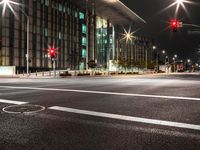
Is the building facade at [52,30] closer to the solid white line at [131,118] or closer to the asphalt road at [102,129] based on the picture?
the solid white line at [131,118]

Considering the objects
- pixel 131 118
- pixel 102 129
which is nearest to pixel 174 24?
pixel 131 118

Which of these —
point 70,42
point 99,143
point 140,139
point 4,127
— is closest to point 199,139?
point 140,139

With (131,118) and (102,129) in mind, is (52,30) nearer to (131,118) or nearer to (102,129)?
(131,118)

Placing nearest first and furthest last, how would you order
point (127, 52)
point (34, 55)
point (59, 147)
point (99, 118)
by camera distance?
point (59, 147) < point (99, 118) < point (34, 55) < point (127, 52)

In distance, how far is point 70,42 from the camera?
2906 inches

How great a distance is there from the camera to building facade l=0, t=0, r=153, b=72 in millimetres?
54469

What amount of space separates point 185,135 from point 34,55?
190ft

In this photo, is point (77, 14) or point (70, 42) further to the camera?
point (77, 14)

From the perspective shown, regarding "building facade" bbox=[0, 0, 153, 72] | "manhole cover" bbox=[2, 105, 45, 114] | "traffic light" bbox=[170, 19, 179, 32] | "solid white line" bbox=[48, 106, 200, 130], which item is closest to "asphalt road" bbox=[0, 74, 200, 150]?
"solid white line" bbox=[48, 106, 200, 130]

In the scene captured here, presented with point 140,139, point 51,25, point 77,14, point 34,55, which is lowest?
point 140,139

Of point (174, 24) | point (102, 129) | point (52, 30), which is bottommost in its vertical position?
point (102, 129)

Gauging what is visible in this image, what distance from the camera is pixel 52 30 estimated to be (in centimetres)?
6681

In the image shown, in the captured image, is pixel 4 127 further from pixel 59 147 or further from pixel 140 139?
pixel 140 139

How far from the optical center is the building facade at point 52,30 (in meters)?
54.5
